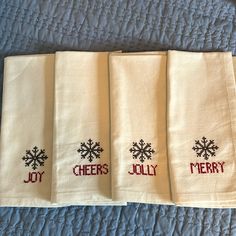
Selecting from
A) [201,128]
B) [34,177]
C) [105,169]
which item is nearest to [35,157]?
[34,177]

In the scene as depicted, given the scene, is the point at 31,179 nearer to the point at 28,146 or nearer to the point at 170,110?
the point at 28,146

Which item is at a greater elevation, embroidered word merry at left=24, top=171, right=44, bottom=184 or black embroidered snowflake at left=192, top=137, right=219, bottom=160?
black embroidered snowflake at left=192, top=137, right=219, bottom=160

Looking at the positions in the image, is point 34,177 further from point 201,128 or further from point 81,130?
point 201,128

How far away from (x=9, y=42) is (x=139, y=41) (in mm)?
342

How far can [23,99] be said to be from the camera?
842 millimetres

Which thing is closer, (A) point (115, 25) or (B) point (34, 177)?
(B) point (34, 177)

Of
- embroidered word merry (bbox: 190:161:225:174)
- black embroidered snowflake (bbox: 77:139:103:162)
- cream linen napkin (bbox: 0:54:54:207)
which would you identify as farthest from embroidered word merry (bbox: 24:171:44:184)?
embroidered word merry (bbox: 190:161:225:174)

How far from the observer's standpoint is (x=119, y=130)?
2.56 ft

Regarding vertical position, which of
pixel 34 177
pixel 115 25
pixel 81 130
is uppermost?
pixel 115 25

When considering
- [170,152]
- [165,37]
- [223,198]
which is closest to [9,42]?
[165,37]

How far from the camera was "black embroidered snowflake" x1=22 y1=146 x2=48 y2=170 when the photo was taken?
808mm

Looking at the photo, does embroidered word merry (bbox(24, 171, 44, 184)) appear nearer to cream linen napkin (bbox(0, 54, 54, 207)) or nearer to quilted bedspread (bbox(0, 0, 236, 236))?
cream linen napkin (bbox(0, 54, 54, 207))

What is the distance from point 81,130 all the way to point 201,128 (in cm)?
27

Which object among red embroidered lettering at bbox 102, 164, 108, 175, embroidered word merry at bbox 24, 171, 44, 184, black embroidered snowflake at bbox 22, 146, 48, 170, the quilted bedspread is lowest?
embroidered word merry at bbox 24, 171, 44, 184
